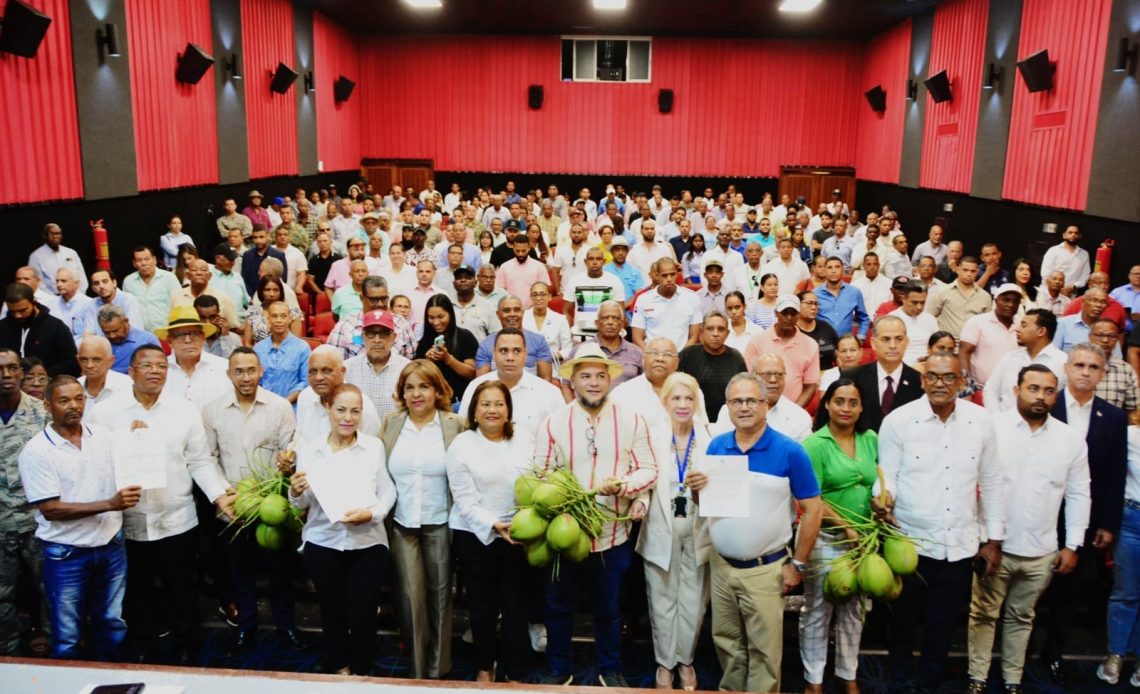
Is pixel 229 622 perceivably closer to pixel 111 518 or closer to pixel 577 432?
pixel 111 518

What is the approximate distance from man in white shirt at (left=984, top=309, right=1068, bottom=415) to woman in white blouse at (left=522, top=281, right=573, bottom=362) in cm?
282

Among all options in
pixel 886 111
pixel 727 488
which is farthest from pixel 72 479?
pixel 886 111

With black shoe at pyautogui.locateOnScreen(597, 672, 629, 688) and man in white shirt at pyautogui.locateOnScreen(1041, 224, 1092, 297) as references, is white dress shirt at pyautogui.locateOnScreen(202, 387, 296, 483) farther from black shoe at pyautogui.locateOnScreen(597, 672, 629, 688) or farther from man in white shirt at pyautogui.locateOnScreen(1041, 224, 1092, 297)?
man in white shirt at pyautogui.locateOnScreen(1041, 224, 1092, 297)

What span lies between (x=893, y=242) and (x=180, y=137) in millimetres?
9734

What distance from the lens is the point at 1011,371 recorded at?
5.11 meters

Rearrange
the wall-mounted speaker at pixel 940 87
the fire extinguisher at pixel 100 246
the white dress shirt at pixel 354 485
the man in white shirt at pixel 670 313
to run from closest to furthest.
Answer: the white dress shirt at pixel 354 485
the man in white shirt at pixel 670 313
the fire extinguisher at pixel 100 246
the wall-mounted speaker at pixel 940 87

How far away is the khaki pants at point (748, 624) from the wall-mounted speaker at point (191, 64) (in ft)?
35.6

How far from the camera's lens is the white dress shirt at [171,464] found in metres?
4.02

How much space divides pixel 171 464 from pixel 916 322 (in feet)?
17.0

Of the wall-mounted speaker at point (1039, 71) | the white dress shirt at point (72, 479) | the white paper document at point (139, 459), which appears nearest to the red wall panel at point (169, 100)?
the white dress shirt at point (72, 479)

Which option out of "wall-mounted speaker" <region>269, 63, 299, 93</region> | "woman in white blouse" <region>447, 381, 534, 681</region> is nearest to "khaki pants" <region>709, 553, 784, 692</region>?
"woman in white blouse" <region>447, 381, 534, 681</region>

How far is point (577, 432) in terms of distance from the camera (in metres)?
3.86

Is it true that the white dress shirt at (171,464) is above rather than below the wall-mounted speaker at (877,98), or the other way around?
below

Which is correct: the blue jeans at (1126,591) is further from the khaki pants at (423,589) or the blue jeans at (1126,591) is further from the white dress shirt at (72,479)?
the white dress shirt at (72,479)
